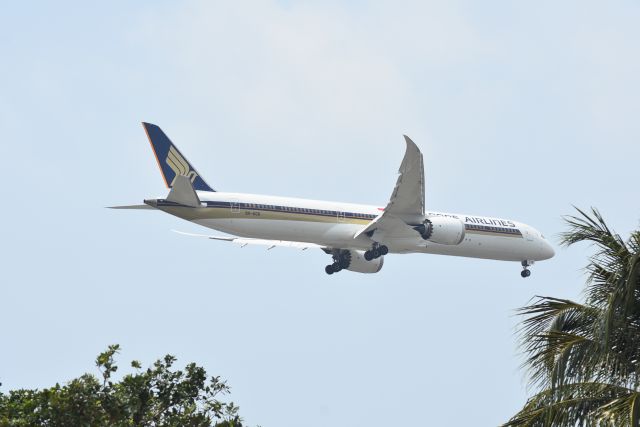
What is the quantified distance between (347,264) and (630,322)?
1368 inches

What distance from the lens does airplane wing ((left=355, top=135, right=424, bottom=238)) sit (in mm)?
36781

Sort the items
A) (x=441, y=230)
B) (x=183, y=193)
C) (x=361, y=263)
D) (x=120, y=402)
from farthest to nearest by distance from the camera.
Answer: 1. (x=361, y=263)
2. (x=441, y=230)
3. (x=183, y=193)
4. (x=120, y=402)

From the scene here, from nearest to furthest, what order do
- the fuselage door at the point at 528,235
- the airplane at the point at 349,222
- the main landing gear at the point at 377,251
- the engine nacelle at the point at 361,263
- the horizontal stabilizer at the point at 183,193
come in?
the horizontal stabilizer at the point at 183,193 → the airplane at the point at 349,222 → the main landing gear at the point at 377,251 → the engine nacelle at the point at 361,263 → the fuselage door at the point at 528,235

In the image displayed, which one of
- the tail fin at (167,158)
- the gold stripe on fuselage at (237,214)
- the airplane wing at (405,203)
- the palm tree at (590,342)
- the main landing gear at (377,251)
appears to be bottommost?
the palm tree at (590,342)

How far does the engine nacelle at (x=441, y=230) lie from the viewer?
39.6 meters

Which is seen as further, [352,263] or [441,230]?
[352,263]

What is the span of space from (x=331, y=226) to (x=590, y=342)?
29955 mm

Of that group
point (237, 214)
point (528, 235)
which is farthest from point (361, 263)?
point (237, 214)

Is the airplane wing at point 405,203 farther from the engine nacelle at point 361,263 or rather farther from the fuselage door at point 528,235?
the fuselage door at point 528,235

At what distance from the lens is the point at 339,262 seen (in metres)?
44.3

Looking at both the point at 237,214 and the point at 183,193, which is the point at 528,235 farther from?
the point at 183,193

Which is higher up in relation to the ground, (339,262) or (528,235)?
(528,235)

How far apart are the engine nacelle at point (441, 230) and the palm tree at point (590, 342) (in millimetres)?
29497

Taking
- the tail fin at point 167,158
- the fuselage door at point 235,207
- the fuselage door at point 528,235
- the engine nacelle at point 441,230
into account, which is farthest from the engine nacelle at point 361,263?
the tail fin at point 167,158
